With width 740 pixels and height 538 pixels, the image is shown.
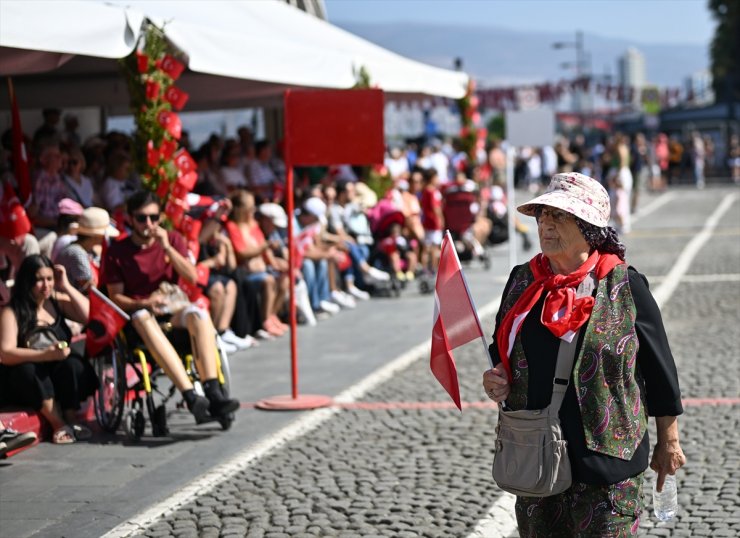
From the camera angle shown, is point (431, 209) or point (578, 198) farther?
point (431, 209)

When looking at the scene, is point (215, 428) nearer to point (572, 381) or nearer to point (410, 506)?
point (410, 506)

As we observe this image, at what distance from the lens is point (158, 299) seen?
9.00 meters

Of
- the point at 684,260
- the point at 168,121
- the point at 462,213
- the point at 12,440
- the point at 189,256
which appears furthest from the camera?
the point at 684,260

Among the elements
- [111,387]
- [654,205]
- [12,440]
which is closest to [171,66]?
[111,387]

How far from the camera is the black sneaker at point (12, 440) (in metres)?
7.64

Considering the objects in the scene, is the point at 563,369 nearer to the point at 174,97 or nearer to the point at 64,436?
the point at 64,436

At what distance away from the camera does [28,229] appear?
10.1 m

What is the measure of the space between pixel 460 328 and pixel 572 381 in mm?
649

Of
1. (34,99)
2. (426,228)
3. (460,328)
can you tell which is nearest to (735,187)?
(426,228)

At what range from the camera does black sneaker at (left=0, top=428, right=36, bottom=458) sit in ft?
→ 25.1

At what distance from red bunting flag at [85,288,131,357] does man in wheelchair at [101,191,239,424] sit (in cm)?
14

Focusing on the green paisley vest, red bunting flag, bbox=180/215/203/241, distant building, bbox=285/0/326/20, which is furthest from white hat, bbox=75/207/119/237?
distant building, bbox=285/0/326/20

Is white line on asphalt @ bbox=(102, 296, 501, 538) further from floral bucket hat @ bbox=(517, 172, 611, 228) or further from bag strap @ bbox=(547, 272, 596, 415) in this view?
floral bucket hat @ bbox=(517, 172, 611, 228)

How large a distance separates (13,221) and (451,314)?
6.06 meters
